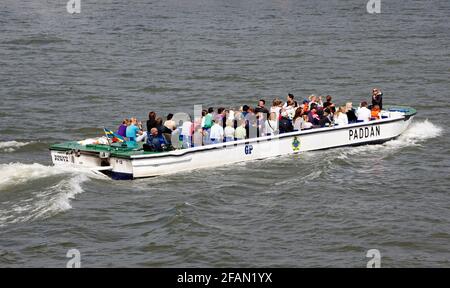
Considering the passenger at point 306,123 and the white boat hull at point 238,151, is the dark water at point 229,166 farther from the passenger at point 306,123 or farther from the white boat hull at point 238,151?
the passenger at point 306,123

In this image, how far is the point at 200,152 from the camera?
2305 cm

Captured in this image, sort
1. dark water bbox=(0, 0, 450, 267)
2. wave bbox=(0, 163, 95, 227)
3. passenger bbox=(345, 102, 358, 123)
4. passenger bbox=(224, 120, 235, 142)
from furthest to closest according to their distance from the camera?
passenger bbox=(345, 102, 358, 123) → passenger bbox=(224, 120, 235, 142) → wave bbox=(0, 163, 95, 227) → dark water bbox=(0, 0, 450, 267)

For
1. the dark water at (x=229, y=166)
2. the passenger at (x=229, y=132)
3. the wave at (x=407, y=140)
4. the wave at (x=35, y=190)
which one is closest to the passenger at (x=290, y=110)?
the dark water at (x=229, y=166)

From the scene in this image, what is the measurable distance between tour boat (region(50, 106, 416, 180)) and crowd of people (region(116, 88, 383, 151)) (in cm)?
26

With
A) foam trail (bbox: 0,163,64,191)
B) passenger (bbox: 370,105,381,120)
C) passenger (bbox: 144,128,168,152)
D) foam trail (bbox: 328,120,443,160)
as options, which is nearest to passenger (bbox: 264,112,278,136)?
foam trail (bbox: 328,120,443,160)

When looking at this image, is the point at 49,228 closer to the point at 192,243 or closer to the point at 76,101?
the point at 192,243

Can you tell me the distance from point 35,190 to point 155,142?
10.0 ft

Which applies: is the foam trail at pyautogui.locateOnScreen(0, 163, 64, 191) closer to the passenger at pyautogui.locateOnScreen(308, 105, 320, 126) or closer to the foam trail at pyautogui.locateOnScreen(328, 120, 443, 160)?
the passenger at pyautogui.locateOnScreen(308, 105, 320, 126)

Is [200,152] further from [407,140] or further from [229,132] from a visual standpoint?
[407,140]

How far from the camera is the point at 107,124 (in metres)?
30.1


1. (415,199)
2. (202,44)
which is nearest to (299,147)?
(415,199)

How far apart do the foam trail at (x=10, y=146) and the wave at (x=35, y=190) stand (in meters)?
3.11

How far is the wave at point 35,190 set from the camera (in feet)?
65.3

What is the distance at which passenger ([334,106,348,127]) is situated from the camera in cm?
2542
